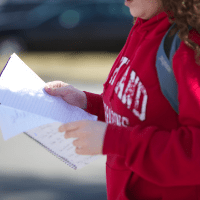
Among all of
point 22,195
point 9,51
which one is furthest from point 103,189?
point 9,51

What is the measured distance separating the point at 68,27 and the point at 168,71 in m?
8.45

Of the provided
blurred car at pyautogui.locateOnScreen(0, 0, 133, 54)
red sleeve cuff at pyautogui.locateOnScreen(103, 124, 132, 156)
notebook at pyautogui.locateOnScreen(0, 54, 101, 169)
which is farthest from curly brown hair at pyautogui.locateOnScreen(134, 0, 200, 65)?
blurred car at pyautogui.locateOnScreen(0, 0, 133, 54)

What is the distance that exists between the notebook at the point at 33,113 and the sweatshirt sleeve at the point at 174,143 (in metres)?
0.16

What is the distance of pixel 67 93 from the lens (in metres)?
1.61

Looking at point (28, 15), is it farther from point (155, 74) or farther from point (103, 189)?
point (155, 74)

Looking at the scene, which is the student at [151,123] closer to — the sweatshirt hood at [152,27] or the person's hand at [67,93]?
the sweatshirt hood at [152,27]

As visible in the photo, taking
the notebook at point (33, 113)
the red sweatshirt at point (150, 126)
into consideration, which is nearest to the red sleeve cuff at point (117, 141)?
the red sweatshirt at point (150, 126)

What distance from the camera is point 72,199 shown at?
334 cm

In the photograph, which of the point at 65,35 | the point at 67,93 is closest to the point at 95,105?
the point at 67,93

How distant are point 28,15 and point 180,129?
883 centimetres

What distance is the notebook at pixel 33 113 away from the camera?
1184 mm

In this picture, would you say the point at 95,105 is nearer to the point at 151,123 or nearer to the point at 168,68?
the point at 151,123

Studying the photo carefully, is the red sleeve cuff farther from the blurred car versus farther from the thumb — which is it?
the blurred car

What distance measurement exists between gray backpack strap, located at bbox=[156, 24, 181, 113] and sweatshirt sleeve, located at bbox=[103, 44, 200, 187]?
27mm
